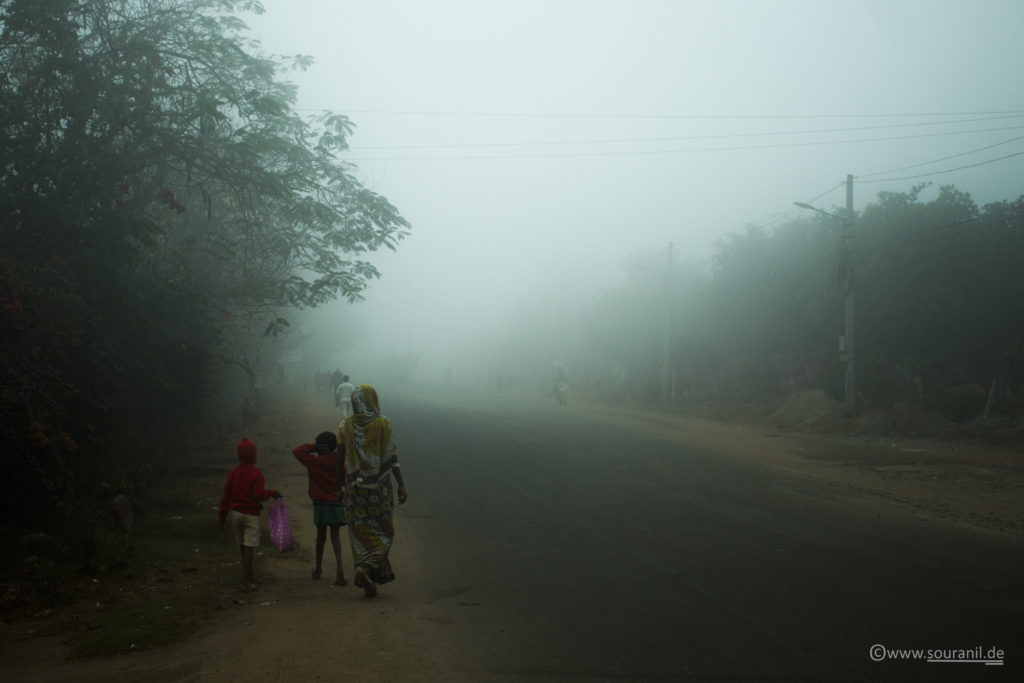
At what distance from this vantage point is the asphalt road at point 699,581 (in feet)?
17.4

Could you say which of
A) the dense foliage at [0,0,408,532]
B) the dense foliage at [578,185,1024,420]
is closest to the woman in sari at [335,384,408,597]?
the dense foliage at [0,0,408,532]

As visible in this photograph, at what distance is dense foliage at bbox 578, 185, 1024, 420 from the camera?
80.8 feet

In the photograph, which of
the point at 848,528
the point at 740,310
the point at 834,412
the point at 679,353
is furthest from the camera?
the point at 679,353

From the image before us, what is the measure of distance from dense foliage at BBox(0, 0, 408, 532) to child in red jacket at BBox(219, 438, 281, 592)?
7.88 feet

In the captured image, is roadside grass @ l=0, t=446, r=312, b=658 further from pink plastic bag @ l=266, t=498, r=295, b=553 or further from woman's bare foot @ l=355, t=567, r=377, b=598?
woman's bare foot @ l=355, t=567, r=377, b=598

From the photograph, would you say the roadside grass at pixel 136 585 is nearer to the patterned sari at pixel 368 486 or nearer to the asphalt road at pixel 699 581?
the patterned sari at pixel 368 486

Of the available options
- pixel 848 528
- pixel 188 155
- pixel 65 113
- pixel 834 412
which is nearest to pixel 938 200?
pixel 834 412

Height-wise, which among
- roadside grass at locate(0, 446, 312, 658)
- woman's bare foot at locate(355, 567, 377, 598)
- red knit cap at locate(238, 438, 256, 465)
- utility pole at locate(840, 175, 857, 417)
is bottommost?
roadside grass at locate(0, 446, 312, 658)

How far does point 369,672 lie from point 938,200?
29.0 metres

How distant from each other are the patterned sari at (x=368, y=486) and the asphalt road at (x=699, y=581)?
1.74 ft

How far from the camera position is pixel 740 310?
3769 centimetres

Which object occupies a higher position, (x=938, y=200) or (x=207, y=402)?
(x=938, y=200)

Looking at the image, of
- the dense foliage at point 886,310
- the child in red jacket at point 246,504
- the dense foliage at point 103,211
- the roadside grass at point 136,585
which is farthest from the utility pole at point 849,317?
the child in red jacket at point 246,504

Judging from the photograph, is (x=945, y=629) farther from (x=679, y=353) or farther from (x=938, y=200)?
(x=679, y=353)
